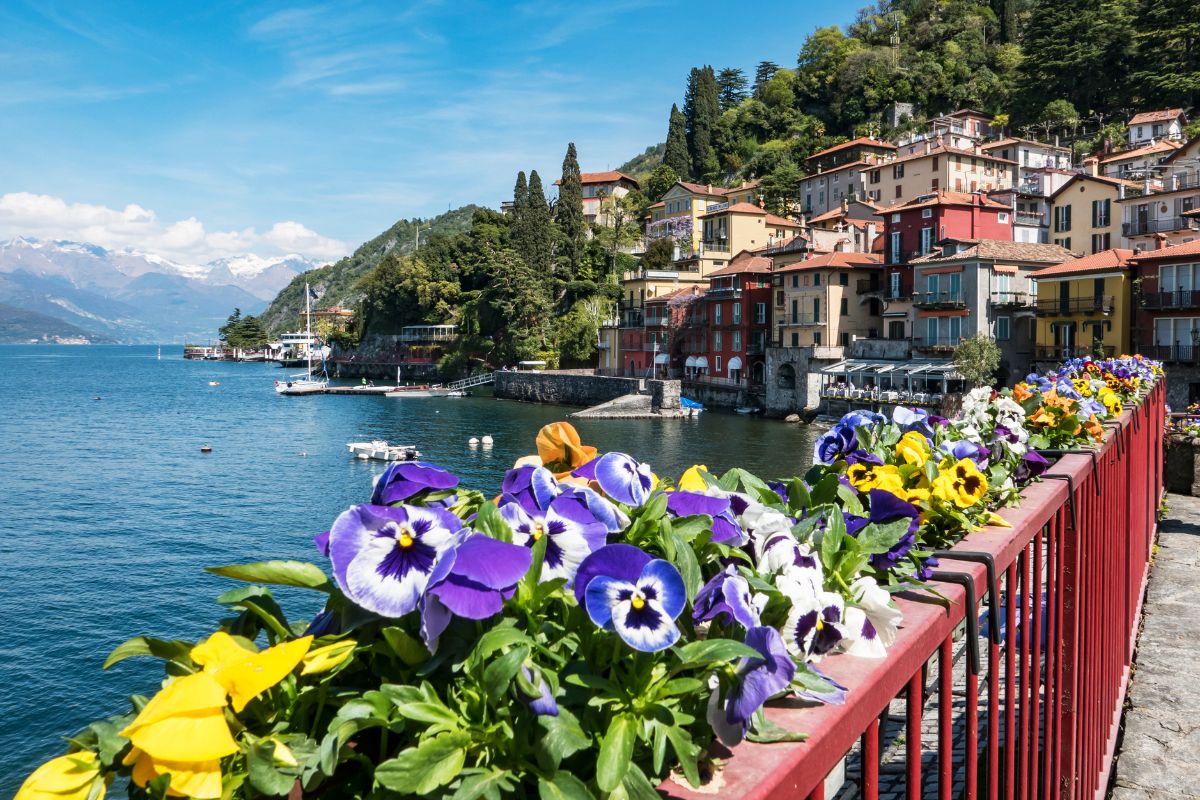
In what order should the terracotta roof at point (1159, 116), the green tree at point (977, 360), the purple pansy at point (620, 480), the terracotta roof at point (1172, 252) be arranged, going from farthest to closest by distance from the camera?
the terracotta roof at point (1159, 116) → the green tree at point (977, 360) → the terracotta roof at point (1172, 252) → the purple pansy at point (620, 480)

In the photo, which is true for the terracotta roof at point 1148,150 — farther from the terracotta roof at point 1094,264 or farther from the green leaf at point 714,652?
the green leaf at point 714,652

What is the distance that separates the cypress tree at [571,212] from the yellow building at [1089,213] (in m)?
42.8

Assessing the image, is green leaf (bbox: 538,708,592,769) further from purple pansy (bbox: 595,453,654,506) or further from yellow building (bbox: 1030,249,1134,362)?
yellow building (bbox: 1030,249,1134,362)

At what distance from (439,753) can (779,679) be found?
0.43 metres

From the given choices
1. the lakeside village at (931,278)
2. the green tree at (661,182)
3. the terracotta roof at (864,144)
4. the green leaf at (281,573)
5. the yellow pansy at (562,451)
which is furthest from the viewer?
the green tree at (661,182)

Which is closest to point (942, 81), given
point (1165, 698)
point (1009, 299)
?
point (1009, 299)

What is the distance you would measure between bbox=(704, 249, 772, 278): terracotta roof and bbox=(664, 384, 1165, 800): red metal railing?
183ft

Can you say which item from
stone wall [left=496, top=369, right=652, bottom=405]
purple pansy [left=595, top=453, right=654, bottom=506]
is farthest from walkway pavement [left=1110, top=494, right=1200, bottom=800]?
stone wall [left=496, top=369, right=652, bottom=405]

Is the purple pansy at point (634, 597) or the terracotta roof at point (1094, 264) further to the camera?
the terracotta roof at point (1094, 264)

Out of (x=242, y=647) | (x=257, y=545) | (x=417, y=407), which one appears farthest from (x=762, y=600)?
(x=417, y=407)

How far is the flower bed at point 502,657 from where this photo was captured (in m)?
1.00

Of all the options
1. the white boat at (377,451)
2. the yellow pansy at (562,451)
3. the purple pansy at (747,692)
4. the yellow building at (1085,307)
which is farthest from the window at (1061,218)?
the purple pansy at (747,692)

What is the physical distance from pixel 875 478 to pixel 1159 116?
75.2 meters

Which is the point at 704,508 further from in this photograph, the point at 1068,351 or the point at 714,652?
the point at 1068,351
